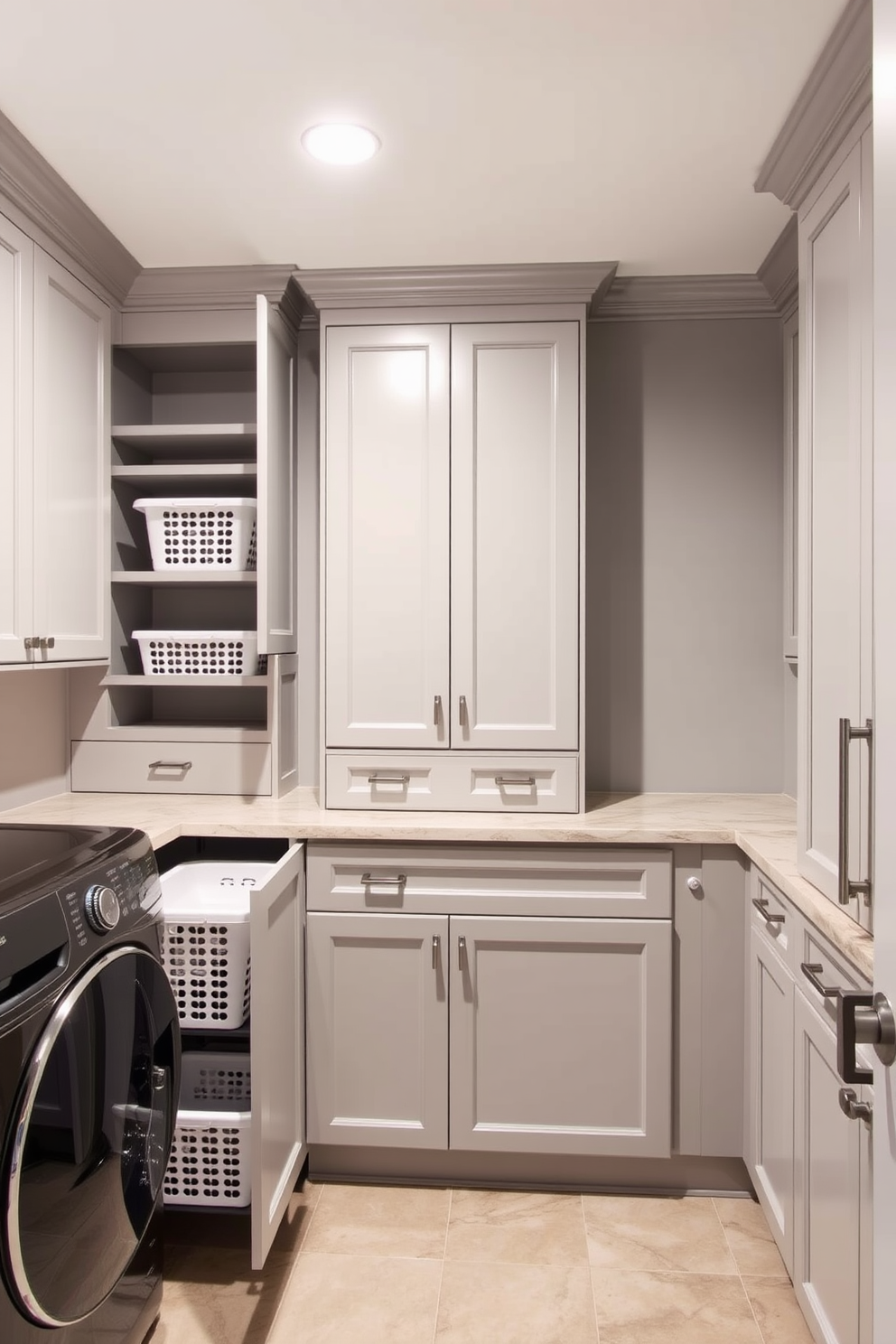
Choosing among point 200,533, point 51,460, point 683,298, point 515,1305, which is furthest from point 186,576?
point 515,1305

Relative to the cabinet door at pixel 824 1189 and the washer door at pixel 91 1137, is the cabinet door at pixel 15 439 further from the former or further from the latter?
the cabinet door at pixel 824 1189

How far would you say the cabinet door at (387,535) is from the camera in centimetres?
238

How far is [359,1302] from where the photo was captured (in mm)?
1833

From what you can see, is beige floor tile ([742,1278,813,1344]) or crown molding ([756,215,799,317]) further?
crown molding ([756,215,799,317])

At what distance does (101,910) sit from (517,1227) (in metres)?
1.37

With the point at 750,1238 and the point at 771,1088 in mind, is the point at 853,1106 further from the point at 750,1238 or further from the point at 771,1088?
the point at 750,1238

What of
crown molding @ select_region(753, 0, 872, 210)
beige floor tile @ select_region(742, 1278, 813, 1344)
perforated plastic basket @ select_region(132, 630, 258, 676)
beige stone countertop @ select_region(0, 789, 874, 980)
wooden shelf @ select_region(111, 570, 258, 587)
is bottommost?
beige floor tile @ select_region(742, 1278, 813, 1344)

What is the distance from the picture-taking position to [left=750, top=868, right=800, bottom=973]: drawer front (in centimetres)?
175

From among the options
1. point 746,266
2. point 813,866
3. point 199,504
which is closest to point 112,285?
point 199,504

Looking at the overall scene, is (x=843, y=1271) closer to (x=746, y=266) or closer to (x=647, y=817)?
(x=647, y=817)

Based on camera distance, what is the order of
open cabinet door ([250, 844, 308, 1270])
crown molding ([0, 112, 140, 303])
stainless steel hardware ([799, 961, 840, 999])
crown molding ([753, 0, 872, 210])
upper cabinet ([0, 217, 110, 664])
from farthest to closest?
upper cabinet ([0, 217, 110, 664]) → crown molding ([0, 112, 140, 303]) → open cabinet door ([250, 844, 308, 1270]) → stainless steel hardware ([799, 961, 840, 999]) → crown molding ([753, 0, 872, 210])

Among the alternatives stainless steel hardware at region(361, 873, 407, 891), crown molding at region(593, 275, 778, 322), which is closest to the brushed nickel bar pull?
stainless steel hardware at region(361, 873, 407, 891)

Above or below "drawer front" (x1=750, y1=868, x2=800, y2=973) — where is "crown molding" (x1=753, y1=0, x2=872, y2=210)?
above

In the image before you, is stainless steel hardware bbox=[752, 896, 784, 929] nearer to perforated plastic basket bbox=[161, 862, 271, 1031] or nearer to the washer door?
perforated plastic basket bbox=[161, 862, 271, 1031]
